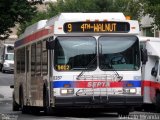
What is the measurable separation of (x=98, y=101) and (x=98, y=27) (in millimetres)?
2166

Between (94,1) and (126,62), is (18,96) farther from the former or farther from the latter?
(94,1)

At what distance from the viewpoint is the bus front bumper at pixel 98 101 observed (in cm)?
1981

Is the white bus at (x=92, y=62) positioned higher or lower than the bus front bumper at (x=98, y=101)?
higher

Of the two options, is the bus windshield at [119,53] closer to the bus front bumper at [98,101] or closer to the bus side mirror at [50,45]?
the bus front bumper at [98,101]

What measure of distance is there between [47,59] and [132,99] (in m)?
2.78

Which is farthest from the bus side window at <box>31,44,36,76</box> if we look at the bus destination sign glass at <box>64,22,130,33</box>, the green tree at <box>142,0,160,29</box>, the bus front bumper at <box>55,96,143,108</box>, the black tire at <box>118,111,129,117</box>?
the green tree at <box>142,0,160,29</box>

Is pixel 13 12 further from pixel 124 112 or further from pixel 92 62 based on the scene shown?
pixel 92 62

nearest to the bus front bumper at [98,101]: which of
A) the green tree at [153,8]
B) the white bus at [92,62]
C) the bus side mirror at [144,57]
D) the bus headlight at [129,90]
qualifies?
the white bus at [92,62]

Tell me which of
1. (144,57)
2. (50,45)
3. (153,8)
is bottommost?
(144,57)

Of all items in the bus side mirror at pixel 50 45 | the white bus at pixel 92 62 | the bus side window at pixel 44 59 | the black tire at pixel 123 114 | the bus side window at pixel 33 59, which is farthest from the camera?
the bus side window at pixel 33 59

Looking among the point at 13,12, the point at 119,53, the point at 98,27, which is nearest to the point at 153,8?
the point at 13,12

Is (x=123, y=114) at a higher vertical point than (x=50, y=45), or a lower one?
lower

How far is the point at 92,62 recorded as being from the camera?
65.8 ft

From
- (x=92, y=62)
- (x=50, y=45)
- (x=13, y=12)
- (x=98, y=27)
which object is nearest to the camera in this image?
(x=50, y=45)
